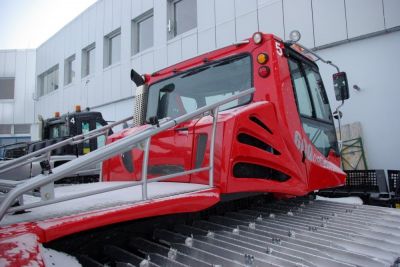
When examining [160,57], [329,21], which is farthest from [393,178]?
[160,57]

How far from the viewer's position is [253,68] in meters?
2.96

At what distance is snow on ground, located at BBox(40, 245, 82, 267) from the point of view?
4.59 feet

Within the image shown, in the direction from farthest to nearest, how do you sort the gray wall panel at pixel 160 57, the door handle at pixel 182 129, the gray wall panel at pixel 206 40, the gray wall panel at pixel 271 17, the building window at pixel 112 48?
the building window at pixel 112 48 → the gray wall panel at pixel 160 57 → the gray wall panel at pixel 206 40 → the gray wall panel at pixel 271 17 → the door handle at pixel 182 129

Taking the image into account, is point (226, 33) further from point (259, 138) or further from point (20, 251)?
point (20, 251)

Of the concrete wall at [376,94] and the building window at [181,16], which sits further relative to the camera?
the building window at [181,16]

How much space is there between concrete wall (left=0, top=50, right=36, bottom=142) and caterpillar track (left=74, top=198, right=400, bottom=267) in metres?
25.1

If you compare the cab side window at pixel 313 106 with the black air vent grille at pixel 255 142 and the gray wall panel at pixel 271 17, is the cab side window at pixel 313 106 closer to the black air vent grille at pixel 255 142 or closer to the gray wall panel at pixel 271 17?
the black air vent grille at pixel 255 142

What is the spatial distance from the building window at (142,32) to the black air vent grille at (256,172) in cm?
1111

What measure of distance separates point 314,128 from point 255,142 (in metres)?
1.23

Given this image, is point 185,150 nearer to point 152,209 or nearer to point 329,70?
point 152,209

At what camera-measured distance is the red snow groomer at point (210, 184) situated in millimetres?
1572

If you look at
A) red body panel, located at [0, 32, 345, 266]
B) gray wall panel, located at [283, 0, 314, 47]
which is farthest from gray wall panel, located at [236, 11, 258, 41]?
red body panel, located at [0, 32, 345, 266]

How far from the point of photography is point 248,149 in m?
2.48

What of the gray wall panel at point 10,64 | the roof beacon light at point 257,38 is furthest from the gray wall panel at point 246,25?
the gray wall panel at point 10,64
